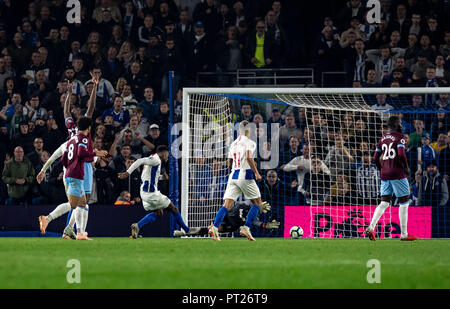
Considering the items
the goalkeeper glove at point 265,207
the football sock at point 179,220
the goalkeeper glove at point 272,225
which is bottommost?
the goalkeeper glove at point 272,225

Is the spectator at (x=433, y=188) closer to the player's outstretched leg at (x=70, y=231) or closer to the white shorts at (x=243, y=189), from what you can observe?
the white shorts at (x=243, y=189)

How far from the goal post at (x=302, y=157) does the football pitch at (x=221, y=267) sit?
15.8 ft

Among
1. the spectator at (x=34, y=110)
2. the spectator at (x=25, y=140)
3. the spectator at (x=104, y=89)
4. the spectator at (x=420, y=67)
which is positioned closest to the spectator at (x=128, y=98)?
the spectator at (x=104, y=89)

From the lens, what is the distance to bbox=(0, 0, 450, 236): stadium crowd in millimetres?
17391

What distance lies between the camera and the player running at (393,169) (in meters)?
14.3

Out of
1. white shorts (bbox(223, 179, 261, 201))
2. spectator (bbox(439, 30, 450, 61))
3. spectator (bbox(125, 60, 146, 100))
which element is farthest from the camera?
spectator (bbox(125, 60, 146, 100))

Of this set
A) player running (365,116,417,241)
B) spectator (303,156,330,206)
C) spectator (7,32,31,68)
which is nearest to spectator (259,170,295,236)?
spectator (303,156,330,206)

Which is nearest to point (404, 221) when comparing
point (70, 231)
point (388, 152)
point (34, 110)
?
point (388, 152)

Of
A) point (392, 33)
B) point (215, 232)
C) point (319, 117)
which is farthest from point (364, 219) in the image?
point (392, 33)

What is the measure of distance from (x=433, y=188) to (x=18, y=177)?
9.13 meters

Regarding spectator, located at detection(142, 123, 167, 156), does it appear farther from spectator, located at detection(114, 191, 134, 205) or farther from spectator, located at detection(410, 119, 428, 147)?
spectator, located at detection(410, 119, 428, 147)

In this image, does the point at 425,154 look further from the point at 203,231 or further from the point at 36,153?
the point at 36,153

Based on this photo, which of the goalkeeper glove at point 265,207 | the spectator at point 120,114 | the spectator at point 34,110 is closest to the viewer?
the goalkeeper glove at point 265,207

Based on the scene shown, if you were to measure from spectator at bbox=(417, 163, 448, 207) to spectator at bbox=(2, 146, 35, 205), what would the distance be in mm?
8621
